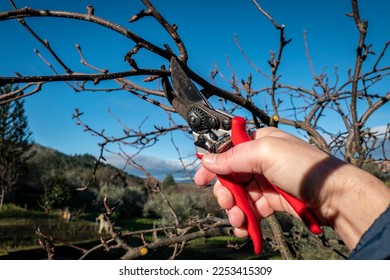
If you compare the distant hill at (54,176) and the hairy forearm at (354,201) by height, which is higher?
the distant hill at (54,176)

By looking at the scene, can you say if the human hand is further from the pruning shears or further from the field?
the field

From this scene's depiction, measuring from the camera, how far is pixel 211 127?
1.71m

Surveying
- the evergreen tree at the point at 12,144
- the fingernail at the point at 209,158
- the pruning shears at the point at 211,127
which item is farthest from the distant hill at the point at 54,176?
the fingernail at the point at 209,158

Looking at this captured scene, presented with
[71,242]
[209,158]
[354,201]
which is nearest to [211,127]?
[209,158]

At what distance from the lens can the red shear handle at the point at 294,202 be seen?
146 cm

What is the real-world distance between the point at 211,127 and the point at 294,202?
20.4 inches

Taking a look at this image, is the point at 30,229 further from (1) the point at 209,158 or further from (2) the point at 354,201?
(2) the point at 354,201

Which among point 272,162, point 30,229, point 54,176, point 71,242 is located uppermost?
point 54,176

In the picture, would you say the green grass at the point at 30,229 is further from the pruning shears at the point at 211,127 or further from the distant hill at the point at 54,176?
the pruning shears at the point at 211,127

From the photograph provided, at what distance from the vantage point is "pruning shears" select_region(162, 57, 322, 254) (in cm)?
159

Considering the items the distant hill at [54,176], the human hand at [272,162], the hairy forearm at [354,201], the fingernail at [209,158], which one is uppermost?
the distant hill at [54,176]
